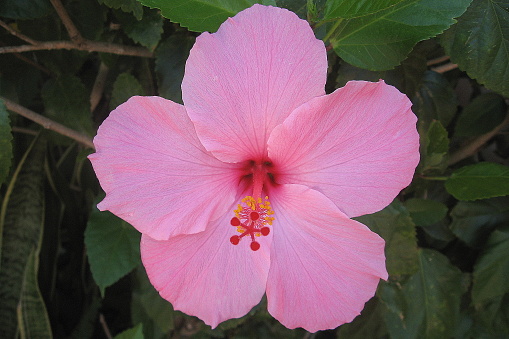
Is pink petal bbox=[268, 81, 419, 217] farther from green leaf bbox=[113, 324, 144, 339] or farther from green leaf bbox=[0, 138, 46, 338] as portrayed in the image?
green leaf bbox=[0, 138, 46, 338]

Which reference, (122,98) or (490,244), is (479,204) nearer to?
(490,244)

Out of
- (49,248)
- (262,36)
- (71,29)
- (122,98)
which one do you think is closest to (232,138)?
(262,36)

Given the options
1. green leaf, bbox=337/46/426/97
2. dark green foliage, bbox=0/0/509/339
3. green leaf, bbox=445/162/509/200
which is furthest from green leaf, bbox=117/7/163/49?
green leaf, bbox=445/162/509/200

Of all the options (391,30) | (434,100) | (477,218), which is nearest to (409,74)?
(434,100)

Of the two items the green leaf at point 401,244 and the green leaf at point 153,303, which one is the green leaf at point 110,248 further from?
the green leaf at point 401,244

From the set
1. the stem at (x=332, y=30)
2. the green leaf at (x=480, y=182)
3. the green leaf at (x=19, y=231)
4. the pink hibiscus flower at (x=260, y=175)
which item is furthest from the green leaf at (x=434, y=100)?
the green leaf at (x=19, y=231)
